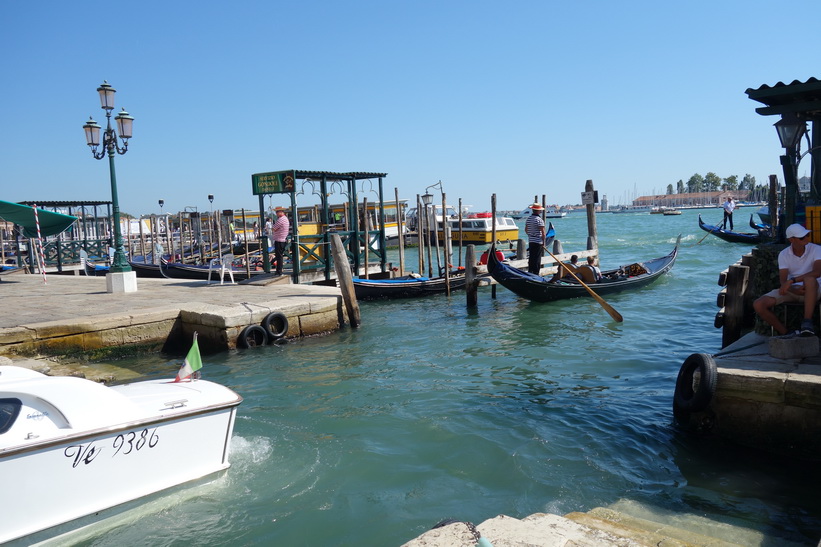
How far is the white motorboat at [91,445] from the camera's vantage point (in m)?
3.55

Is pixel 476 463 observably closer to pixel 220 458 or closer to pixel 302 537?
pixel 302 537

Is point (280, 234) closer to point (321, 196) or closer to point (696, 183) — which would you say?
point (321, 196)

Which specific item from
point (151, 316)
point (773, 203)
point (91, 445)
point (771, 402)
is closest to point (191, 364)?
point (91, 445)

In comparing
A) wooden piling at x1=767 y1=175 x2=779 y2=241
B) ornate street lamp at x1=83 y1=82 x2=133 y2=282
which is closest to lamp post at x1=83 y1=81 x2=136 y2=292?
ornate street lamp at x1=83 y1=82 x2=133 y2=282

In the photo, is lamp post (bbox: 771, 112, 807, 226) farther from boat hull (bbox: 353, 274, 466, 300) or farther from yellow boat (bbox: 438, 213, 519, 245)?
yellow boat (bbox: 438, 213, 519, 245)

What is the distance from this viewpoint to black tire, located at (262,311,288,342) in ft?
31.3

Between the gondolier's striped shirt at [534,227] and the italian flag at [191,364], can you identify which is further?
the gondolier's striped shirt at [534,227]

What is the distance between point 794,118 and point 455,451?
5.18m

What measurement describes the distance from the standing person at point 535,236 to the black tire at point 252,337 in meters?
5.97

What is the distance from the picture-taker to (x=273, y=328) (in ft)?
31.7

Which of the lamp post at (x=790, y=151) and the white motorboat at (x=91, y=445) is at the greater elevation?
the lamp post at (x=790, y=151)

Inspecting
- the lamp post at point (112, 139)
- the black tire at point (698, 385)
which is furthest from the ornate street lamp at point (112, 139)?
the black tire at point (698, 385)

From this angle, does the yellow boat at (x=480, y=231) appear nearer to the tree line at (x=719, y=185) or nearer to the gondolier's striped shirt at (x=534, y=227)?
the gondolier's striped shirt at (x=534, y=227)

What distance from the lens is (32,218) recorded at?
1419 cm
